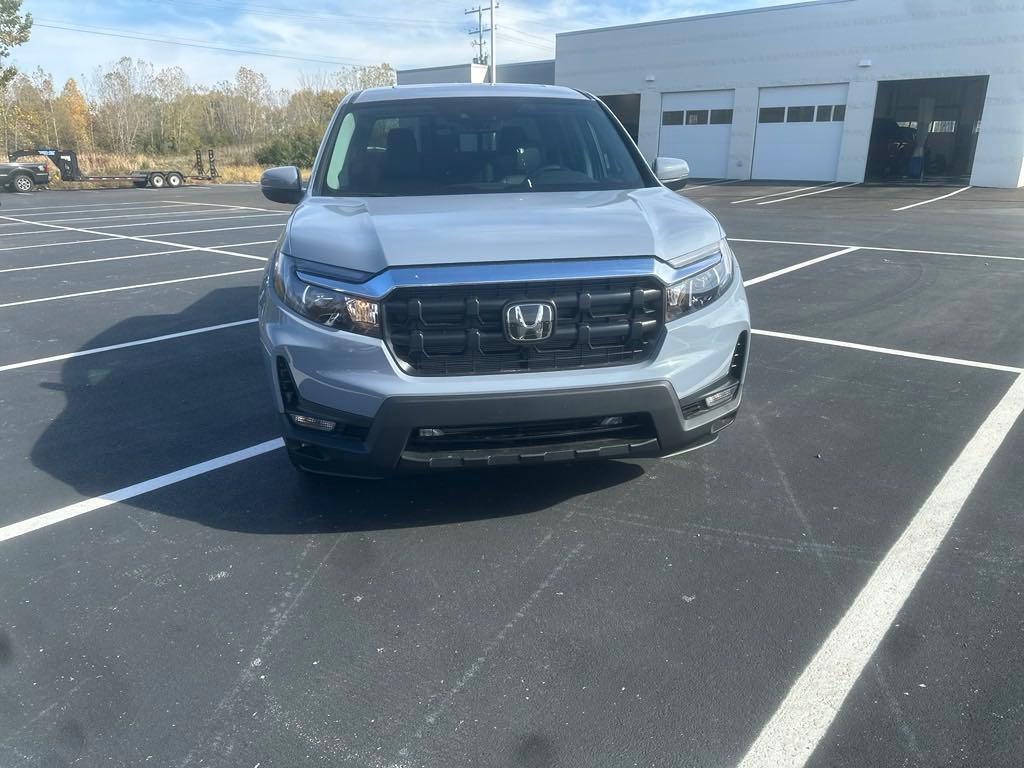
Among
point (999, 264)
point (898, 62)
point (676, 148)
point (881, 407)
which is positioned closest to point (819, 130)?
point (898, 62)

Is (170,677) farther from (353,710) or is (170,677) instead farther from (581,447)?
(581,447)

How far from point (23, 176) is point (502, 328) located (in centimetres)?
3378

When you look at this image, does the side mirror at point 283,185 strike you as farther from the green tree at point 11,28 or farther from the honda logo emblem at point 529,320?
the green tree at point 11,28

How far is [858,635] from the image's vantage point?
266 cm

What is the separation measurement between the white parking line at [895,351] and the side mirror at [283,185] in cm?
394

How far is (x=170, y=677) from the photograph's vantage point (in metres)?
2.51

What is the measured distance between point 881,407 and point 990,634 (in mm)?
2386

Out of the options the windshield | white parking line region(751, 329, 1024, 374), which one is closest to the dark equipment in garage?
white parking line region(751, 329, 1024, 374)

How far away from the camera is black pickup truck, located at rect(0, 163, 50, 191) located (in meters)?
29.5

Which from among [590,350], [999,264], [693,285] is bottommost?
[999,264]

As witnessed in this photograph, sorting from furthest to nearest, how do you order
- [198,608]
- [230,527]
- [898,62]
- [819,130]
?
1. [819,130]
2. [898,62]
3. [230,527]
4. [198,608]

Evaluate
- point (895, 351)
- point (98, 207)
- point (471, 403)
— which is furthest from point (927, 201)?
point (98, 207)

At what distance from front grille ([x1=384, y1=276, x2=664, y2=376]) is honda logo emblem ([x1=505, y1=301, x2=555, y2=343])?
0.03 metres

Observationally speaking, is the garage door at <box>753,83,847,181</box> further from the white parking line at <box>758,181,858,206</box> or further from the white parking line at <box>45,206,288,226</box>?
the white parking line at <box>45,206,288,226</box>
